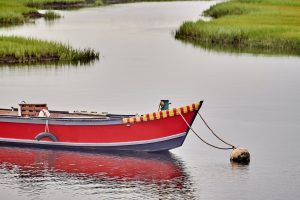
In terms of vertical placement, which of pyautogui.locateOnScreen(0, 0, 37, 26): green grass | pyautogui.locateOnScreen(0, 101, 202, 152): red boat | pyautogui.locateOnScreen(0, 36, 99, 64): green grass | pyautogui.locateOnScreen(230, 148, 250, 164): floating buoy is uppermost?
pyautogui.locateOnScreen(0, 0, 37, 26): green grass

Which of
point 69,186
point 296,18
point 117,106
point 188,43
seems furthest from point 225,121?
point 296,18

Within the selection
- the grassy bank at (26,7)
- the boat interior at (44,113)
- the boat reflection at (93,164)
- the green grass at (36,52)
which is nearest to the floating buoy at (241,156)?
the boat reflection at (93,164)

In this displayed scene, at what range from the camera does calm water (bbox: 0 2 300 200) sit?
30.5 metres

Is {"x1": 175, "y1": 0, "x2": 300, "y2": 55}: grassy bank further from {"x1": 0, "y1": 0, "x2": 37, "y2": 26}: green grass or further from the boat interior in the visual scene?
the boat interior

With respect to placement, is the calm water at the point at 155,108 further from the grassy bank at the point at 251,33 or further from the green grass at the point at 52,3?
the green grass at the point at 52,3

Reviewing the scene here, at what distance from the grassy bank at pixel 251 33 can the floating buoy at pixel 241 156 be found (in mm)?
40406

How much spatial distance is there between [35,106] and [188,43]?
45976 mm

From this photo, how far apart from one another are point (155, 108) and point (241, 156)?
1236cm

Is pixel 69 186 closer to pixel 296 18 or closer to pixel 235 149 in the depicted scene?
pixel 235 149

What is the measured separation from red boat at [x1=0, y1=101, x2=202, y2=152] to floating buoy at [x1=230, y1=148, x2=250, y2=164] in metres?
2.19

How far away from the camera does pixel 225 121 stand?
42.7 meters

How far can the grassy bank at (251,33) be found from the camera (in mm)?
76500

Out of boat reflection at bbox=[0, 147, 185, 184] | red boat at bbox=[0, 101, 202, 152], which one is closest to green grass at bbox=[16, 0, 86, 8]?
red boat at bbox=[0, 101, 202, 152]

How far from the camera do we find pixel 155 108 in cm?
4562
